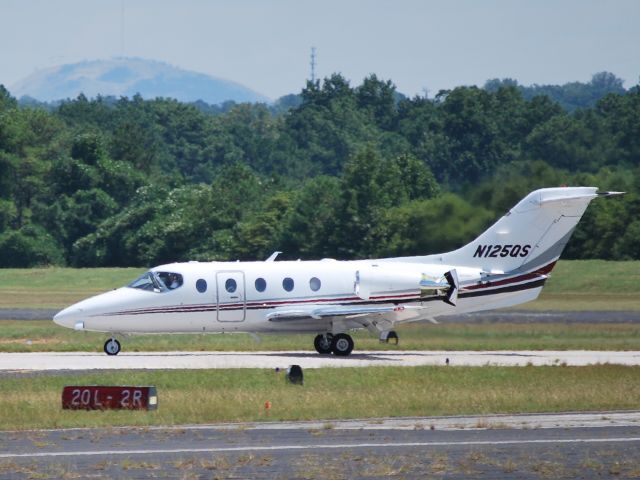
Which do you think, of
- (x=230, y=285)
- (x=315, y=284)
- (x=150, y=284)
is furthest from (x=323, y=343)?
(x=150, y=284)

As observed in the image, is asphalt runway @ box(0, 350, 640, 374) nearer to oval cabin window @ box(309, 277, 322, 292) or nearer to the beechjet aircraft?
the beechjet aircraft

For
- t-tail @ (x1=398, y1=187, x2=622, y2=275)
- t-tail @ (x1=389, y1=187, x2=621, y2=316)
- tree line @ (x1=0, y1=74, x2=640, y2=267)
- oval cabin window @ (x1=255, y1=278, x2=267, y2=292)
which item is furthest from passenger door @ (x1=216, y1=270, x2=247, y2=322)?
tree line @ (x1=0, y1=74, x2=640, y2=267)

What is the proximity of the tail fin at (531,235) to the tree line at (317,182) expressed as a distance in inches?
433

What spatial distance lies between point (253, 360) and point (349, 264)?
4.19 m

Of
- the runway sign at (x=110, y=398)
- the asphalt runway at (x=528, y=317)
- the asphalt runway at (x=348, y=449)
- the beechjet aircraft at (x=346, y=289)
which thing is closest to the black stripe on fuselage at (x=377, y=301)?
the beechjet aircraft at (x=346, y=289)

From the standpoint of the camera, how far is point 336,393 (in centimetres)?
2900

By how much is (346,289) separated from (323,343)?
1.78m

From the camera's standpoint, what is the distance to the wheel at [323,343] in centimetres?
3816

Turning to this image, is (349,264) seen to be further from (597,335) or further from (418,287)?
(597,335)

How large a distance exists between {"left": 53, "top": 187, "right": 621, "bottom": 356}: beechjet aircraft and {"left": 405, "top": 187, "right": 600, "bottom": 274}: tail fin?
0.09ft

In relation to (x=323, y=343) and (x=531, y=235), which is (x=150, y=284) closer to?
(x=323, y=343)

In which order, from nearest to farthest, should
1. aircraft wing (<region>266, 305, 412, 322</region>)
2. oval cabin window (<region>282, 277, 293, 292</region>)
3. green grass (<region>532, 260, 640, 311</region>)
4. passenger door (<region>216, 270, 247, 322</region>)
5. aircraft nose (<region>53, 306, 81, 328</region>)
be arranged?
1. aircraft nose (<region>53, 306, 81, 328</region>)
2. aircraft wing (<region>266, 305, 412, 322</region>)
3. passenger door (<region>216, 270, 247, 322</region>)
4. oval cabin window (<region>282, 277, 293, 292</region>)
5. green grass (<region>532, 260, 640, 311</region>)

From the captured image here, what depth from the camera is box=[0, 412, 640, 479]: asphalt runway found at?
64.1ft

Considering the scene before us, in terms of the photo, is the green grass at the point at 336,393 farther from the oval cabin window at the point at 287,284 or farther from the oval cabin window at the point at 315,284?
the oval cabin window at the point at 287,284
